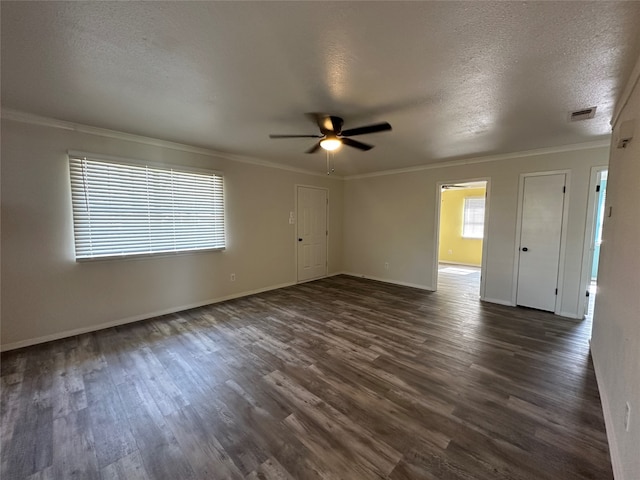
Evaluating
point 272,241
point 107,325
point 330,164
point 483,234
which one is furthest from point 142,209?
point 483,234

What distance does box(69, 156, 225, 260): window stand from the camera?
3137mm

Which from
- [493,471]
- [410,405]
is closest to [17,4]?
[410,405]

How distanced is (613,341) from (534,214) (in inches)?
110

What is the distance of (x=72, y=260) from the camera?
309 centimetres

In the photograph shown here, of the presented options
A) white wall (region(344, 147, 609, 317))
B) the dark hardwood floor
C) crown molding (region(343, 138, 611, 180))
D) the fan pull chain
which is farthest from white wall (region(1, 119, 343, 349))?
crown molding (region(343, 138, 611, 180))

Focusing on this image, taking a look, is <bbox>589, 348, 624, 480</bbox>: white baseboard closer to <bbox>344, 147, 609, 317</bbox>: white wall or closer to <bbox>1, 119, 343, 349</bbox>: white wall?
<bbox>344, 147, 609, 317</bbox>: white wall

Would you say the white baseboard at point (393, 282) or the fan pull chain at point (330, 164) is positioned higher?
the fan pull chain at point (330, 164)

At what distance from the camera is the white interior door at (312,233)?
566 centimetres

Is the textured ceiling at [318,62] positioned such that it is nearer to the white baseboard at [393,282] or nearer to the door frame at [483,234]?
the door frame at [483,234]

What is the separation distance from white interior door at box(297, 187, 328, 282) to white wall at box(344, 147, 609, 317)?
75 cm

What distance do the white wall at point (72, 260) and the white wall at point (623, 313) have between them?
4473 mm

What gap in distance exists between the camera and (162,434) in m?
1.73

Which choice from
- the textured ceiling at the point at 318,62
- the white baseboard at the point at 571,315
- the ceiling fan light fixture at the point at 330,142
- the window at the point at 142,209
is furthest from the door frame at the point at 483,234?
the window at the point at 142,209

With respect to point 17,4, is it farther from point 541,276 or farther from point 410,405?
point 541,276
